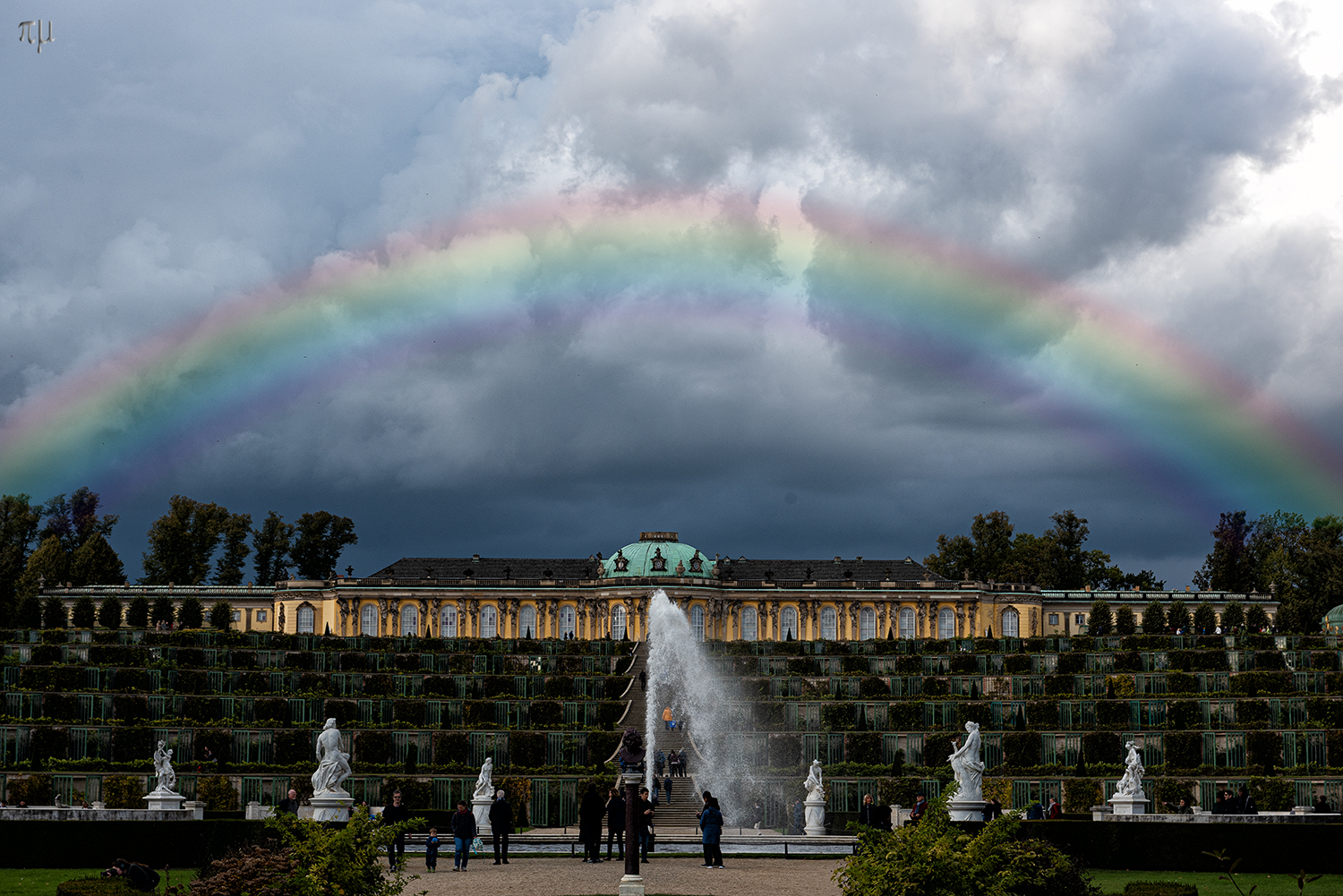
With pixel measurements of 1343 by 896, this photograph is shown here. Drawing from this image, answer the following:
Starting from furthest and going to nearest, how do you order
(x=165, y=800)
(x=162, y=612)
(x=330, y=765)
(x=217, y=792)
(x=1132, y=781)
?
(x=162, y=612) → (x=217, y=792) → (x=1132, y=781) → (x=165, y=800) → (x=330, y=765)

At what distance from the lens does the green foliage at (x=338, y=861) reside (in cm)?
1895

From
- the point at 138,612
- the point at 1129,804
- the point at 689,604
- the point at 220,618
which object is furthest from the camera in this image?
the point at 689,604

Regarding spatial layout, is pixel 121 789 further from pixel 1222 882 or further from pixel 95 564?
pixel 95 564

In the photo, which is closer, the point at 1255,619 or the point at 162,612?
the point at 1255,619

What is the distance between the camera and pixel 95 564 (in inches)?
5157

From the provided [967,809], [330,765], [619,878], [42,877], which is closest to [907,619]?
[967,809]

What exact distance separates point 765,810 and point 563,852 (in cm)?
1623

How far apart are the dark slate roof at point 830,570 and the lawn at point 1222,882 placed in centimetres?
10011

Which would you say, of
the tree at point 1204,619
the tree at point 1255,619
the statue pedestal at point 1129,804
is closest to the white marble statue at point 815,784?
the statue pedestal at point 1129,804

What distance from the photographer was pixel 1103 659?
76.8 meters

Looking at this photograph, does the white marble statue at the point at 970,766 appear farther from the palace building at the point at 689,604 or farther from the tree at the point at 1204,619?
the palace building at the point at 689,604

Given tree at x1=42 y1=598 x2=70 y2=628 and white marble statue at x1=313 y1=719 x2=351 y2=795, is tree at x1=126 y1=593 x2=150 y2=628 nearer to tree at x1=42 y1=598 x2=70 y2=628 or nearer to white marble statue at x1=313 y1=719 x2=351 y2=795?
tree at x1=42 y1=598 x2=70 y2=628

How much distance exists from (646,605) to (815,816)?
84.1 m

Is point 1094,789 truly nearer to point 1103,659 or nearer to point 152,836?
point 1103,659
